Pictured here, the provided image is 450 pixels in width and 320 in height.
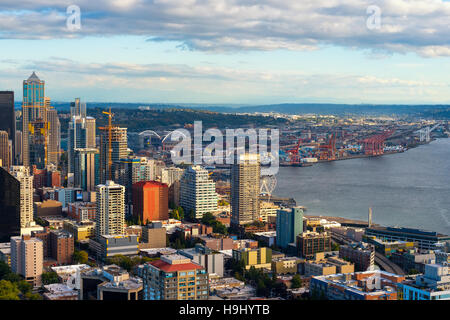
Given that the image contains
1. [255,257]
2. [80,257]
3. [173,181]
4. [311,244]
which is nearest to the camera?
[255,257]

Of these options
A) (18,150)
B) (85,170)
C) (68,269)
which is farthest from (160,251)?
(18,150)

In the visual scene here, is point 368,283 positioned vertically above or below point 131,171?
below

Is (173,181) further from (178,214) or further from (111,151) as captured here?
(178,214)

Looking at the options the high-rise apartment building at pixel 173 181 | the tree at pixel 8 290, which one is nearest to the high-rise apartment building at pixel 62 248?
the tree at pixel 8 290

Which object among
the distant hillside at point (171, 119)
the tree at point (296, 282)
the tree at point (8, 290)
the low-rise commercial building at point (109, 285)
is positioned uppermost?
the distant hillside at point (171, 119)

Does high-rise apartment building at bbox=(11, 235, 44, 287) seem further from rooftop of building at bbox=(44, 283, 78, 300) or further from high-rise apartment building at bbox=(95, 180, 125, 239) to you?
high-rise apartment building at bbox=(95, 180, 125, 239)

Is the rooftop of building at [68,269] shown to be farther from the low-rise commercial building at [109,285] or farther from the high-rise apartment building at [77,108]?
the high-rise apartment building at [77,108]
